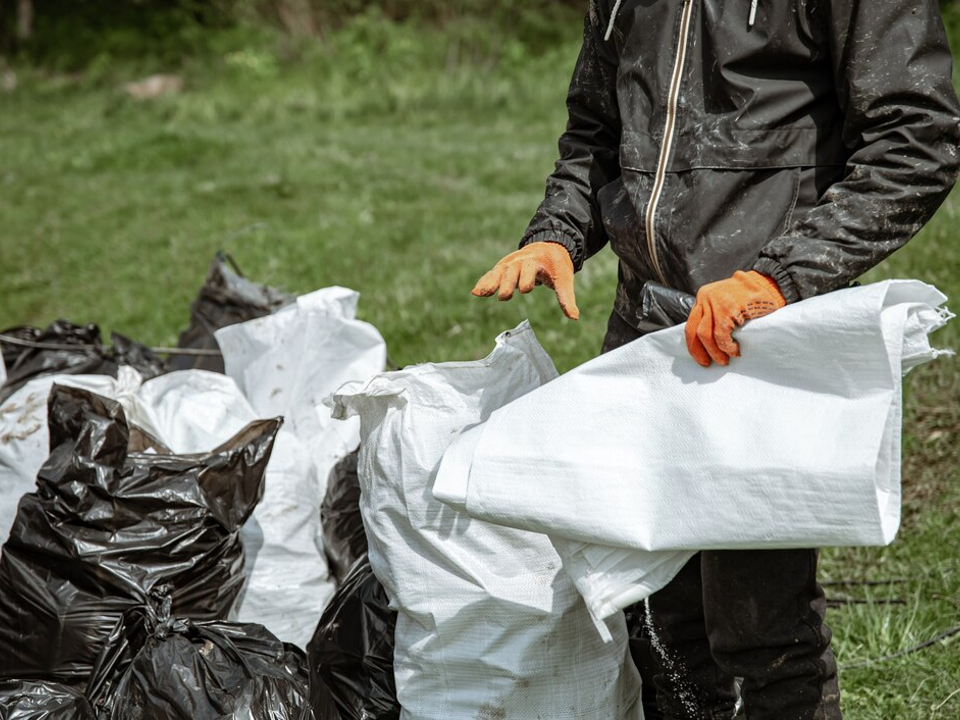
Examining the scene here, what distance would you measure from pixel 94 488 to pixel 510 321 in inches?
102

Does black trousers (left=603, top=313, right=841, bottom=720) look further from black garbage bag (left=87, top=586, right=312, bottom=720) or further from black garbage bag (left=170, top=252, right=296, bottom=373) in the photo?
black garbage bag (left=170, top=252, right=296, bottom=373)

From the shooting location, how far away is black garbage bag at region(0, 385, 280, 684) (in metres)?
2.60

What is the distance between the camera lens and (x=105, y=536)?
2654mm

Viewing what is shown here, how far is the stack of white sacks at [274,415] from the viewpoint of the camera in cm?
304

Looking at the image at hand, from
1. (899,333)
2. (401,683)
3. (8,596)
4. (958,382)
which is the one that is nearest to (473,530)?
(401,683)

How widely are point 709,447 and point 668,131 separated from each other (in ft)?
2.04

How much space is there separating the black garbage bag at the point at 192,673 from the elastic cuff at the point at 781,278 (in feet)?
4.18

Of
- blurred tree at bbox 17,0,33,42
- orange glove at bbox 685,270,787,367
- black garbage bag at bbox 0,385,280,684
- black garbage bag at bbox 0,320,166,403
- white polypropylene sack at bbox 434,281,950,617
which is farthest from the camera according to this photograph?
blurred tree at bbox 17,0,33,42

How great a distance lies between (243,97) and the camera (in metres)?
13.3

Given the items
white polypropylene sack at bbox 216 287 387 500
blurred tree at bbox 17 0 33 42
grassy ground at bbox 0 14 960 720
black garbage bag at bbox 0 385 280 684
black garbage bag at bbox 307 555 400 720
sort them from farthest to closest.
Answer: blurred tree at bbox 17 0 33 42, white polypropylene sack at bbox 216 287 387 500, grassy ground at bbox 0 14 960 720, black garbage bag at bbox 0 385 280 684, black garbage bag at bbox 307 555 400 720

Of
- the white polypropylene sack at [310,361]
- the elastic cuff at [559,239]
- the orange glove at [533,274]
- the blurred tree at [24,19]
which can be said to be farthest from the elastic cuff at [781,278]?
the blurred tree at [24,19]

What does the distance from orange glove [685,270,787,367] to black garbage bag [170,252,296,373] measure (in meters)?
2.59

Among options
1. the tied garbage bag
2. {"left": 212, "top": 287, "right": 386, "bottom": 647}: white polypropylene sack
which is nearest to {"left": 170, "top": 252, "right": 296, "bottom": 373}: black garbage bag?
{"left": 212, "top": 287, "right": 386, "bottom": 647}: white polypropylene sack

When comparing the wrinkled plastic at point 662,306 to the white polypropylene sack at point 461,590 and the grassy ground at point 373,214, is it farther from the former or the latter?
the grassy ground at point 373,214
